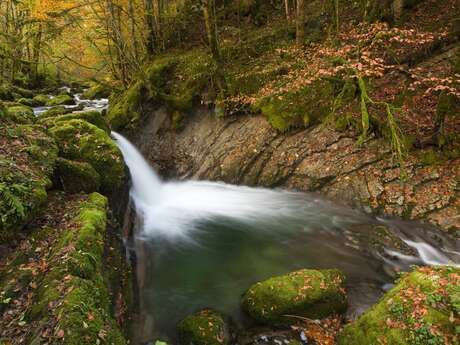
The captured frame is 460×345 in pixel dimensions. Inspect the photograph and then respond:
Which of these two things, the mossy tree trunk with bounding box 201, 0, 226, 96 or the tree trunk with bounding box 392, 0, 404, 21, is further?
the tree trunk with bounding box 392, 0, 404, 21

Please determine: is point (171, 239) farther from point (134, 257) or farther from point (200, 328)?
point (200, 328)

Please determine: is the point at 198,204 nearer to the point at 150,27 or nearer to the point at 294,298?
the point at 294,298

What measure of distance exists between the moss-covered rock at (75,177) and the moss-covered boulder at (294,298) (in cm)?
386

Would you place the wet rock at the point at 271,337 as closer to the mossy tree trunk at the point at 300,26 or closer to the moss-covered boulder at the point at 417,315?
the moss-covered boulder at the point at 417,315

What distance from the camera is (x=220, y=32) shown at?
15.5 m

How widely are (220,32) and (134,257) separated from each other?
40.8 feet

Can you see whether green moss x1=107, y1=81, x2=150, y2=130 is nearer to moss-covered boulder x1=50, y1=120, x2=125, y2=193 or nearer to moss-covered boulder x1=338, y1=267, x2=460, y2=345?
moss-covered boulder x1=50, y1=120, x2=125, y2=193

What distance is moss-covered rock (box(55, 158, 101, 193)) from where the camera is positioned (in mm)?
6285

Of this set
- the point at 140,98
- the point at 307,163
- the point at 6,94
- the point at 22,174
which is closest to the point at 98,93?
the point at 6,94

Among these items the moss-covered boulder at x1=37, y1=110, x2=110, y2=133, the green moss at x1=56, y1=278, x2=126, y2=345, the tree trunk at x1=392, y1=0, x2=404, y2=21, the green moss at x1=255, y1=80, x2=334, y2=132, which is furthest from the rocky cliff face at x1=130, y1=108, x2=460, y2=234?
Result: the green moss at x1=56, y1=278, x2=126, y2=345

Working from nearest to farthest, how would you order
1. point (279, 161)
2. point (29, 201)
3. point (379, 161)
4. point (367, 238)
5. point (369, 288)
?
point (29, 201)
point (369, 288)
point (367, 238)
point (379, 161)
point (279, 161)

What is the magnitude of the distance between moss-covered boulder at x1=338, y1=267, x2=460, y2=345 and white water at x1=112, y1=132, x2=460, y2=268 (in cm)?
264

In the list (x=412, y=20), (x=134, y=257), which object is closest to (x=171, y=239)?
(x=134, y=257)

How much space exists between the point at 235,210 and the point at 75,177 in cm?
473
